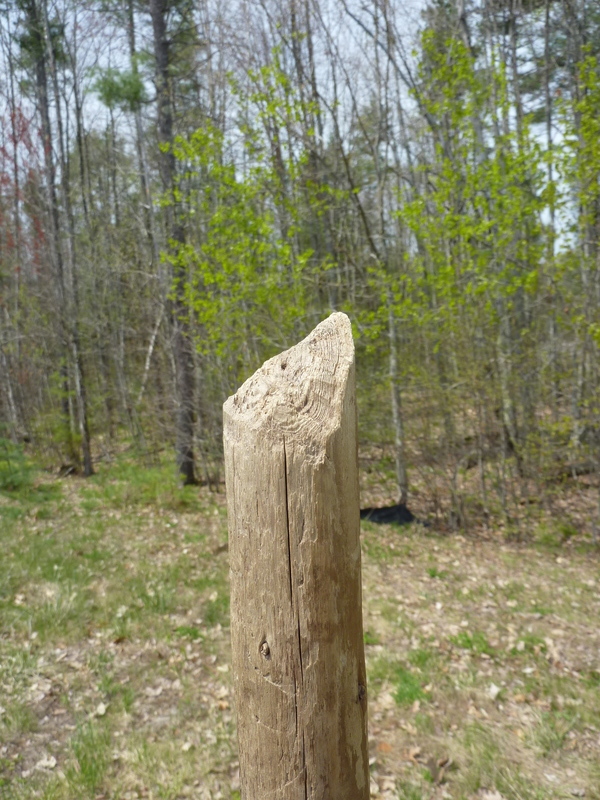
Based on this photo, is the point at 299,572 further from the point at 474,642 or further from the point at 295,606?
the point at 474,642

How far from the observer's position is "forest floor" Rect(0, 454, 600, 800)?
11.4 feet

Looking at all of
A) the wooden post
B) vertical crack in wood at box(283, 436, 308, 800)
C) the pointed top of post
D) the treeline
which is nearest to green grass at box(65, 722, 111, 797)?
the wooden post

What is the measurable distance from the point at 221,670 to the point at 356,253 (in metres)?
10.9

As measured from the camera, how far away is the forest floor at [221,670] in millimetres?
3469

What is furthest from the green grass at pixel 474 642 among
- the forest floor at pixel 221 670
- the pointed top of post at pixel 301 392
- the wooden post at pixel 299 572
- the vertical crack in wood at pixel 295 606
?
the pointed top of post at pixel 301 392

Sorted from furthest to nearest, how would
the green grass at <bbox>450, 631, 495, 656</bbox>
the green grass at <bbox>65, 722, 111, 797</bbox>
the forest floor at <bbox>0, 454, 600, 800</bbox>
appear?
the green grass at <bbox>450, 631, 495, 656</bbox>, the forest floor at <bbox>0, 454, 600, 800</bbox>, the green grass at <bbox>65, 722, 111, 797</bbox>

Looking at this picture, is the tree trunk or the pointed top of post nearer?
the pointed top of post

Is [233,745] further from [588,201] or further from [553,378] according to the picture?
[588,201]

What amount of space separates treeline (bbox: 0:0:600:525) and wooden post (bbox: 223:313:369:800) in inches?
288

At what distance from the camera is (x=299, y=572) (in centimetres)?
139

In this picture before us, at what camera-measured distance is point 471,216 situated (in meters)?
8.82

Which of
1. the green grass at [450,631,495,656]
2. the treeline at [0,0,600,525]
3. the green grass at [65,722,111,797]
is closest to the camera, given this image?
the green grass at [65,722,111,797]

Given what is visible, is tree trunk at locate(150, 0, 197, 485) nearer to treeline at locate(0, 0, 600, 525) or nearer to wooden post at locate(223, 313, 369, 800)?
treeline at locate(0, 0, 600, 525)

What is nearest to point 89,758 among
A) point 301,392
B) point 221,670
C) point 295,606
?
point 221,670
